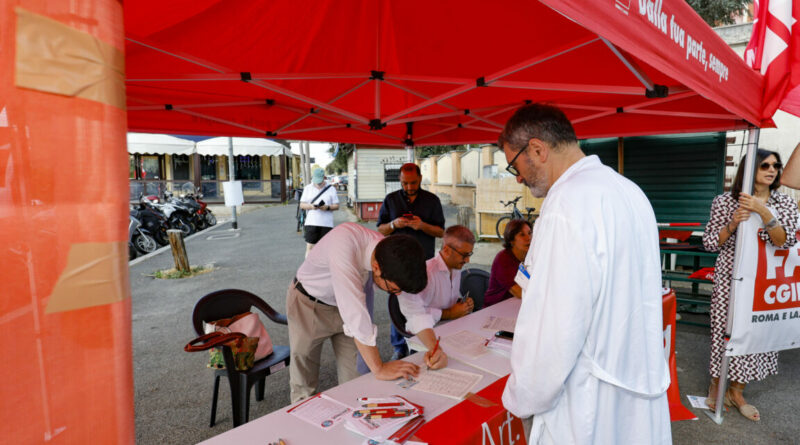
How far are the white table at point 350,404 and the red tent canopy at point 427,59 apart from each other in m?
1.56

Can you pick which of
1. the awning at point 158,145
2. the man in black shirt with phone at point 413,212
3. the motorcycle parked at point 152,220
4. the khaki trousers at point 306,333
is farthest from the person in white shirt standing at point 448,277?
the awning at point 158,145

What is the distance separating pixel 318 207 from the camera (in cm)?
713

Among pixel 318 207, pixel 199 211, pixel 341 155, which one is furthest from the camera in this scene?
pixel 341 155

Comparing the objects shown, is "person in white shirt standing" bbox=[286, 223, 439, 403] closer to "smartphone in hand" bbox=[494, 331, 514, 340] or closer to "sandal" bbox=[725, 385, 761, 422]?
"smartphone in hand" bbox=[494, 331, 514, 340]

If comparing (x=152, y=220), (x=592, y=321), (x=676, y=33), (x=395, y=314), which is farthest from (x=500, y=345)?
(x=152, y=220)

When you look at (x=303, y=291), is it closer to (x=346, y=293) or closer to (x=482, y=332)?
(x=346, y=293)

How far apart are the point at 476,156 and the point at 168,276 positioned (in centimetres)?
1277

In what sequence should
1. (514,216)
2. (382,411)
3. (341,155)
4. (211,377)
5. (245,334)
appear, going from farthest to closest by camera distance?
(341,155) < (514,216) < (211,377) < (245,334) < (382,411)

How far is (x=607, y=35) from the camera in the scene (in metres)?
1.28

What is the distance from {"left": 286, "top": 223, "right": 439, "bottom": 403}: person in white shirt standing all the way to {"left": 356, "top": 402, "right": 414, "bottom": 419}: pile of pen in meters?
0.31

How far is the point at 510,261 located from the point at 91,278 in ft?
10.8

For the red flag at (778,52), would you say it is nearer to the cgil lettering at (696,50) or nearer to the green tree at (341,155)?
the cgil lettering at (696,50)

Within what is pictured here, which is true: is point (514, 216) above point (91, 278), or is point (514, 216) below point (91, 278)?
below

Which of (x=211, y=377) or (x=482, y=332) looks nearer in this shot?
(x=482, y=332)
